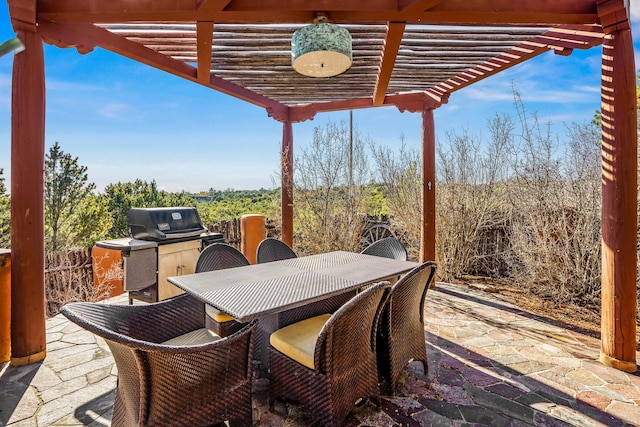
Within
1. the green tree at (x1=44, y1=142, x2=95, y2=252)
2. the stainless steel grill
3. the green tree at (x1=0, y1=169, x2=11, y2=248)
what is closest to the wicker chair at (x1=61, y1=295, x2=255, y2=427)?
the stainless steel grill

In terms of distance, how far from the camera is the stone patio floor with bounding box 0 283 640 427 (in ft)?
7.04

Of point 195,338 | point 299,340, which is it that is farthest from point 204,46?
point 299,340

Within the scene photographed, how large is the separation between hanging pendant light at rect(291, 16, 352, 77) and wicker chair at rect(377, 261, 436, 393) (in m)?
1.59

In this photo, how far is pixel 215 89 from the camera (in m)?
4.30

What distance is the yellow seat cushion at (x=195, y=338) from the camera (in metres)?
2.21

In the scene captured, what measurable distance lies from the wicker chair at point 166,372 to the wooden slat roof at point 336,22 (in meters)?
2.26

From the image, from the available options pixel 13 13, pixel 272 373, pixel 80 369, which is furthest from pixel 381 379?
pixel 13 13

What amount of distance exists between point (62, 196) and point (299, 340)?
15.0 metres

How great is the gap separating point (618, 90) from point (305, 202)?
4.49 m

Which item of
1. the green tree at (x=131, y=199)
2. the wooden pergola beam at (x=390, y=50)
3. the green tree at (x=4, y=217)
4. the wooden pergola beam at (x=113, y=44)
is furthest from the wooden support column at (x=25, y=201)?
the green tree at (x=131, y=199)

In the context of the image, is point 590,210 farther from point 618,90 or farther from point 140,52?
point 140,52

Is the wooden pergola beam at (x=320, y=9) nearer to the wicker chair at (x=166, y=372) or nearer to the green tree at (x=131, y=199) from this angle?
the wicker chair at (x=166, y=372)

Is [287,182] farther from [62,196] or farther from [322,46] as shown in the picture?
[62,196]

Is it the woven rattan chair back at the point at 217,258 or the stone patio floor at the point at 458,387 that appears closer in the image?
the stone patio floor at the point at 458,387
